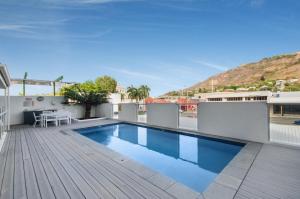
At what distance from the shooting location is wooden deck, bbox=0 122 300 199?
7.46 ft

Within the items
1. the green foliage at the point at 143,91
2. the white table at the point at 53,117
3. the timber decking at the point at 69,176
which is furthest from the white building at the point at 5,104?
the green foliage at the point at 143,91

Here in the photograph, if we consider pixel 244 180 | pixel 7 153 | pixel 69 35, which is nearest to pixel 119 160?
pixel 244 180

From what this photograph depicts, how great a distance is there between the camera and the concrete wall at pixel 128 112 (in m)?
9.17

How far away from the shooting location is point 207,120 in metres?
5.88

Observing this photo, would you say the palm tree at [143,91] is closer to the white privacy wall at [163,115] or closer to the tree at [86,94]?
the tree at [86,94]

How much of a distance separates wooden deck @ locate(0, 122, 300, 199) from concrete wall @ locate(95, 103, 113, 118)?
6.70 metres

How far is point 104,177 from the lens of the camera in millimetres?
2756

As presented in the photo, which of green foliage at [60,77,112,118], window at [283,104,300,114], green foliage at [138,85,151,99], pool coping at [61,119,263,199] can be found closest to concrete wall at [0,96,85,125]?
green foliage at [60,77,112,118]

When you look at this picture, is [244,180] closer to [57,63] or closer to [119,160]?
[119,160]

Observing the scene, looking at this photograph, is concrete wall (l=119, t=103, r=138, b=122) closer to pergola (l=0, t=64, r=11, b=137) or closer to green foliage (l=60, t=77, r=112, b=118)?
green foliage (l=60, t=77, r=112, b=118)

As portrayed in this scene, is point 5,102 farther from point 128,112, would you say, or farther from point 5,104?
point 128,112

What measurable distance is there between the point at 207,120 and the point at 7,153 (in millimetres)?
5722

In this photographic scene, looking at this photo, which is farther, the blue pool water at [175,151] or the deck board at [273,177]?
the blue pool water at [175,151]

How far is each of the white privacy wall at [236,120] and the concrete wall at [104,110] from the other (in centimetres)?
641
